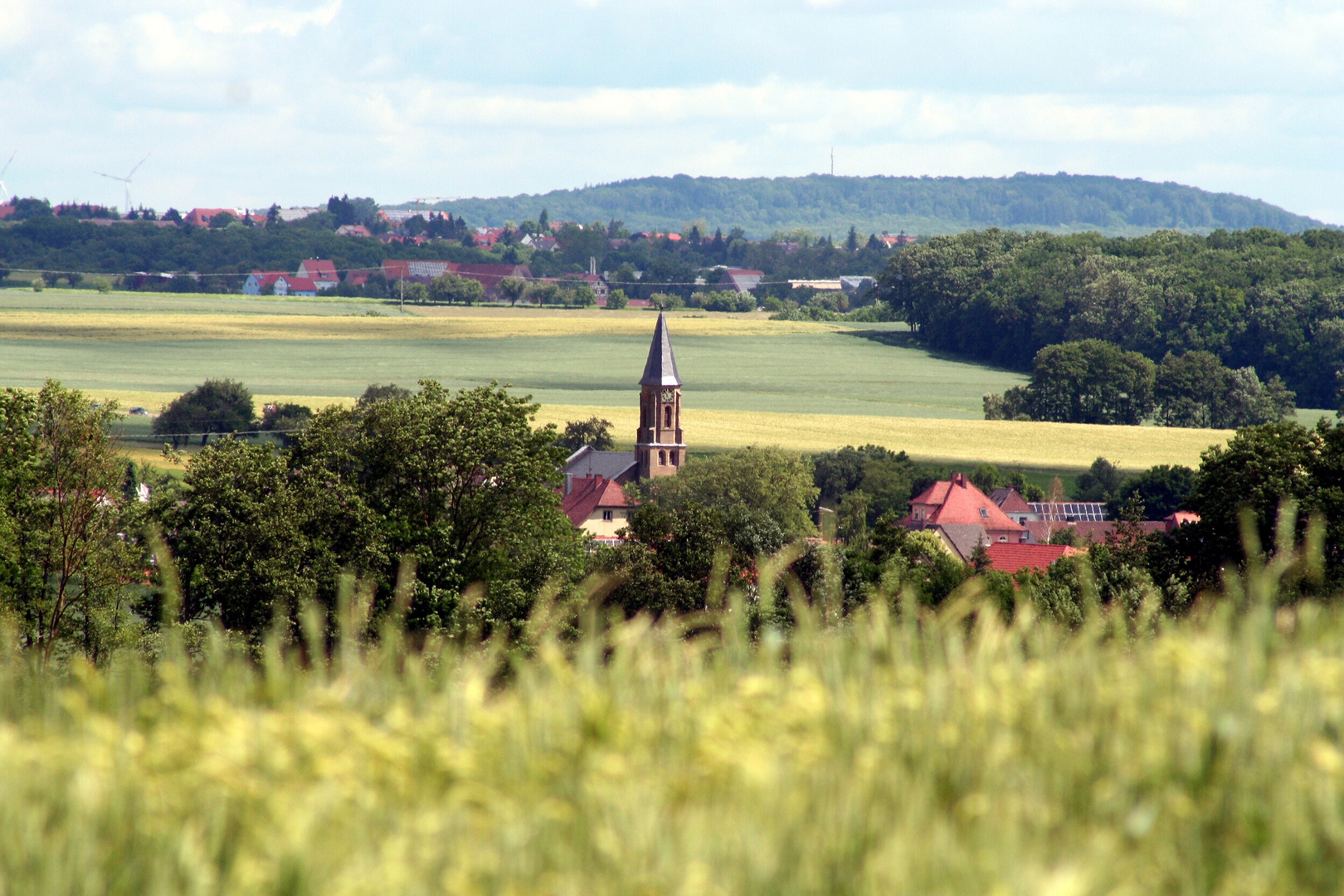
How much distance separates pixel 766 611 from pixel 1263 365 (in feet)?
522

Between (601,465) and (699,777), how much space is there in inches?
4476

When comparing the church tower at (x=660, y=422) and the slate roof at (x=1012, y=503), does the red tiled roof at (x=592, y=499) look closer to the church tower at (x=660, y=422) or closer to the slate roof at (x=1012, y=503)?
the church tower at (x=660, y=422)

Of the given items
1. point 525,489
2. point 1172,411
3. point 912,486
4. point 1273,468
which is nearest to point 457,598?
point 525,489

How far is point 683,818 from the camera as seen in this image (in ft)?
12.4

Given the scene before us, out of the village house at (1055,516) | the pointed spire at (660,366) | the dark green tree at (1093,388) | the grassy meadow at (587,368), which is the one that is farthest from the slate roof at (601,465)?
the dark green tree at (1093,388)

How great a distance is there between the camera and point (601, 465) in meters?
118

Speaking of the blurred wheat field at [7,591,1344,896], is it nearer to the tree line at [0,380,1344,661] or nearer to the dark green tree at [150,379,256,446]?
the tree line at [0,380,1344,661]

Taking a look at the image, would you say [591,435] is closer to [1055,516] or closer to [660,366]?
[660,366]

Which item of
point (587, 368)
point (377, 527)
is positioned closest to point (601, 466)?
point (587, 368)

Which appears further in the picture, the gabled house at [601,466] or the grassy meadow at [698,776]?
the gabled house at [601,466]

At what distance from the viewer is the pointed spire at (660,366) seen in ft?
368

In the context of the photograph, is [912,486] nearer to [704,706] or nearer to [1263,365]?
[1263,365]

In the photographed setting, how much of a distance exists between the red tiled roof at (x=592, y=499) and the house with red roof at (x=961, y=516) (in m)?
23.2

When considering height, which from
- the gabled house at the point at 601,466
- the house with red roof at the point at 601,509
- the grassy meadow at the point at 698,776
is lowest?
the house with red roof at the point at 601,509
